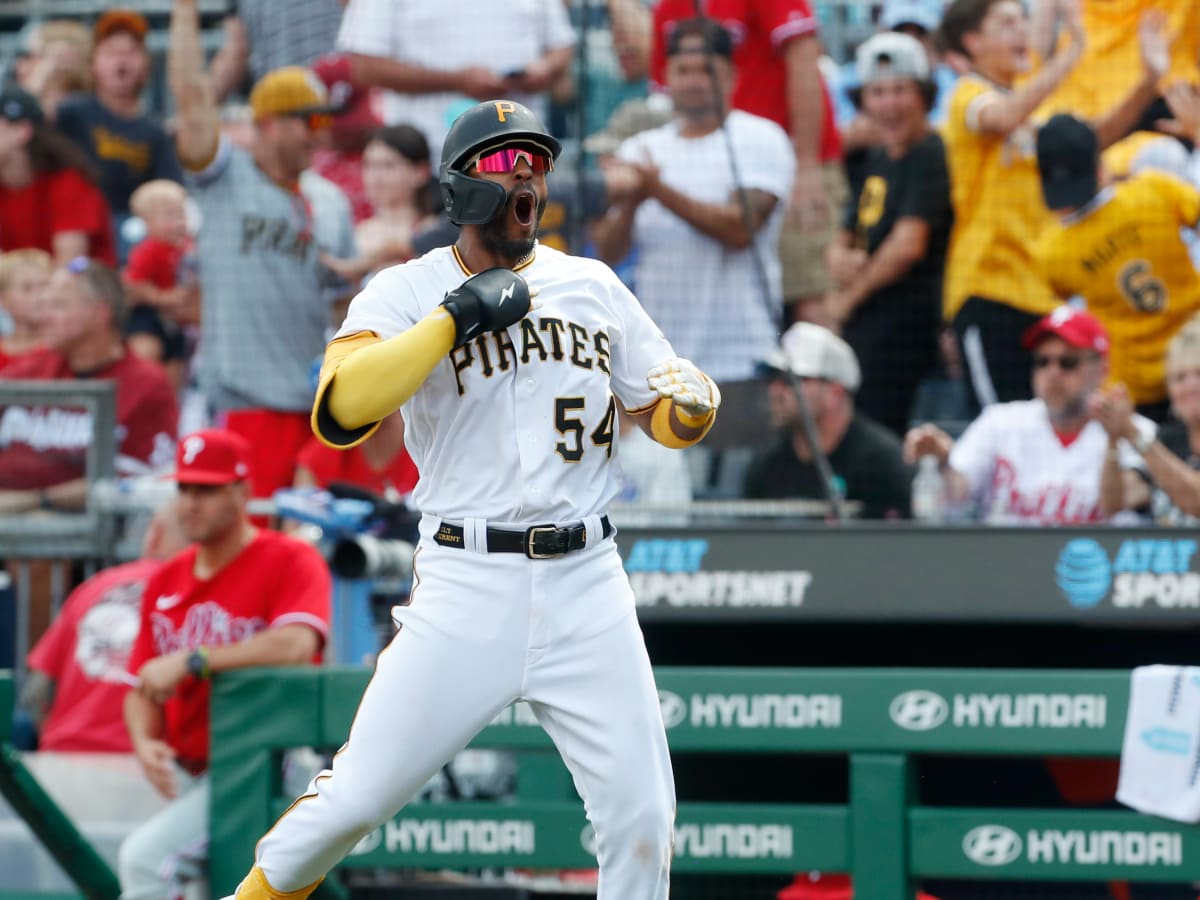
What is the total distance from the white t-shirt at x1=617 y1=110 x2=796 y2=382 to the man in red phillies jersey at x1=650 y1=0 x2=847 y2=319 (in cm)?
9

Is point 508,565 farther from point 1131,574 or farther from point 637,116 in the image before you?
point 637,116

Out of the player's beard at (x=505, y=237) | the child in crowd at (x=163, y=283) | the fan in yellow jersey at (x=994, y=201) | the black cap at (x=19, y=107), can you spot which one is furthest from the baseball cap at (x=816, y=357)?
the black cap at (x=19, y=107)

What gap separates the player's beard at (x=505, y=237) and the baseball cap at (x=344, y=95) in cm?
396

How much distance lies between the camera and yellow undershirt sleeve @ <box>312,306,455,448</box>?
3.20 m

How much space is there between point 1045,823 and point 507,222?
2.24 metres

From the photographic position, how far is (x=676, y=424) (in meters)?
3.53

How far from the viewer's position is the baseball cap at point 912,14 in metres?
6.58

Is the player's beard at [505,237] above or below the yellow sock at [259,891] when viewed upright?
above

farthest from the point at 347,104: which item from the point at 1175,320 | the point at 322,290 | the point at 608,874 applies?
the point at 608,874

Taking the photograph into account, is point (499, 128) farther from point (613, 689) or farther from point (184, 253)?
point (184, 253)

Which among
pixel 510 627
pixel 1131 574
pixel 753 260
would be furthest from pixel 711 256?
pixel 510 627

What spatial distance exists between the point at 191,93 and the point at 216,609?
8.44ft

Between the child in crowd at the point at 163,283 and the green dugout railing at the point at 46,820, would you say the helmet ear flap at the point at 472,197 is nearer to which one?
the green dugout railing at the point at 46,820

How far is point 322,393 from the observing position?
130 inches
